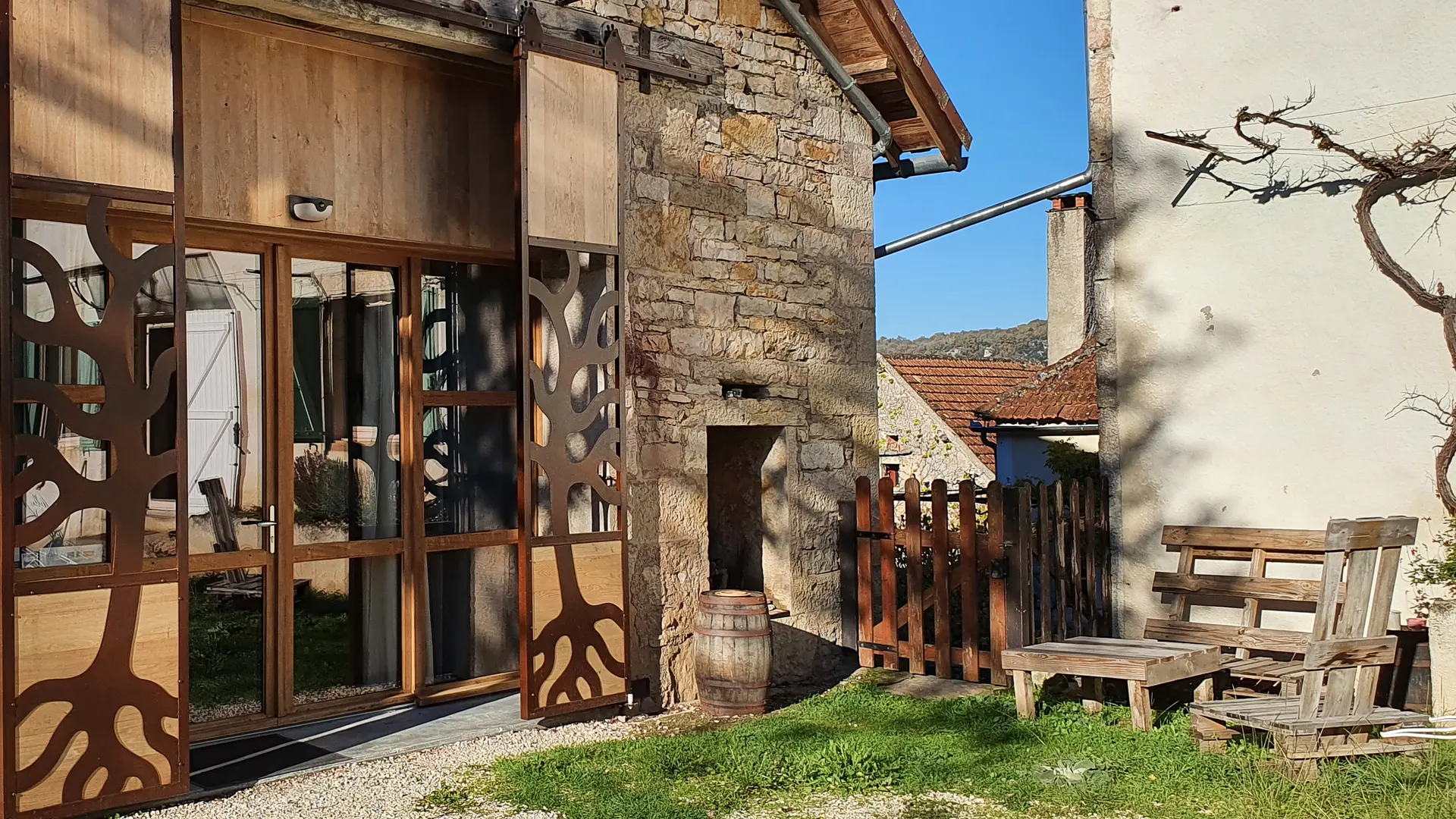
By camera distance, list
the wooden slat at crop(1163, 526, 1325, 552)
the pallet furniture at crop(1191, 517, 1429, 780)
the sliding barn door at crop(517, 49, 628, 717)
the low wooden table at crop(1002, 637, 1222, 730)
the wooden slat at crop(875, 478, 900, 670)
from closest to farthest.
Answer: the pallet furniture at crop(1191, 517, 1429, 780) < the low wooden table at crop(1002, 637, 1222, 730) < the sliding barn door at crop(517, 49, 628, 717) < the wooden slat at crop(1163, 526, 1325, 552) < the wooden slat at crop(875, 478, 900, 670)

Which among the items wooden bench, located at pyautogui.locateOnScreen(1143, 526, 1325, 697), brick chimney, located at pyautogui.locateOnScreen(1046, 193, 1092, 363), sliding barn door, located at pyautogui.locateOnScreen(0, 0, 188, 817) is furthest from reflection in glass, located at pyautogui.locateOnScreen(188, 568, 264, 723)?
brick chimney, located at pyautogui.locateOnScreen(1046, 193, 1092, 363)

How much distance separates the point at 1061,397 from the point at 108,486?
1039cm

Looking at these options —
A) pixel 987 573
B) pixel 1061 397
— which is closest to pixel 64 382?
pixel 987 573

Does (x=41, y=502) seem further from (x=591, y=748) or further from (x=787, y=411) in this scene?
(x=787, y=411)

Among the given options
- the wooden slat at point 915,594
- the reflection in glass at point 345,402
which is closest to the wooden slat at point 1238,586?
the wooden slat at point 915,594

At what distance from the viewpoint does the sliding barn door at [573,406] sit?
622cm

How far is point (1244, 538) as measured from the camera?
6637 millimetres

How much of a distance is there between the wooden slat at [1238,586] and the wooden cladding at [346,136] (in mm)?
4237

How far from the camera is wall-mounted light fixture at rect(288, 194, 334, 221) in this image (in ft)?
20.2

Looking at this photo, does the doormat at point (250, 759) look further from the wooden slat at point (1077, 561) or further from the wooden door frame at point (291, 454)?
the wooden slat at point (1077, 561)

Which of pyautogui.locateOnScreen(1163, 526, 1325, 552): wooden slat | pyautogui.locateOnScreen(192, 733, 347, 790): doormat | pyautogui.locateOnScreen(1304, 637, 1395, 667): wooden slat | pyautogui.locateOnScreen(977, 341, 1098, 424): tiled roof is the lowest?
pyautogui.locateOnScreen(192, 733, 347, 790): doormat

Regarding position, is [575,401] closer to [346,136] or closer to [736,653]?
[736,653]

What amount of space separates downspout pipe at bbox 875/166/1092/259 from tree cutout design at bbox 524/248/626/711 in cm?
331

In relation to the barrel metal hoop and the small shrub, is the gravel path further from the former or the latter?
the small shrub
